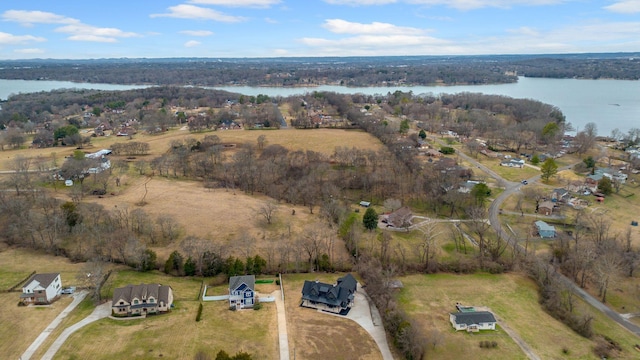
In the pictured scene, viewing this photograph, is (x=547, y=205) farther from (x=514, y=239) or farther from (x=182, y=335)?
(x=182, y=335)

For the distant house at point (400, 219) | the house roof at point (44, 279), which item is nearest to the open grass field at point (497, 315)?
the distant house at point (400, 219)

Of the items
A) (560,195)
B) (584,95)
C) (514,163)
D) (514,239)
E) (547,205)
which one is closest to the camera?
(514,239)

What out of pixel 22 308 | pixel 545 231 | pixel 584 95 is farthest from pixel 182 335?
pixel 584 95

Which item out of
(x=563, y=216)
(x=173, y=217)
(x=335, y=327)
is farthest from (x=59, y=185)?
(x=563, y=216)

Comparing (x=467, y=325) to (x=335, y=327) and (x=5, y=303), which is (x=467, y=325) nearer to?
(x=335, y=327)

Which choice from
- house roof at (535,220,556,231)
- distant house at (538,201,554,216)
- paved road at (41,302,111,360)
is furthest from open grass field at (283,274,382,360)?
distant house at (538,201,554,216)

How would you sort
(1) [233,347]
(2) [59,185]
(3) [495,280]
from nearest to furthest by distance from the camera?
(1) [233,347], (3) [495,280], (2) [59,185]
